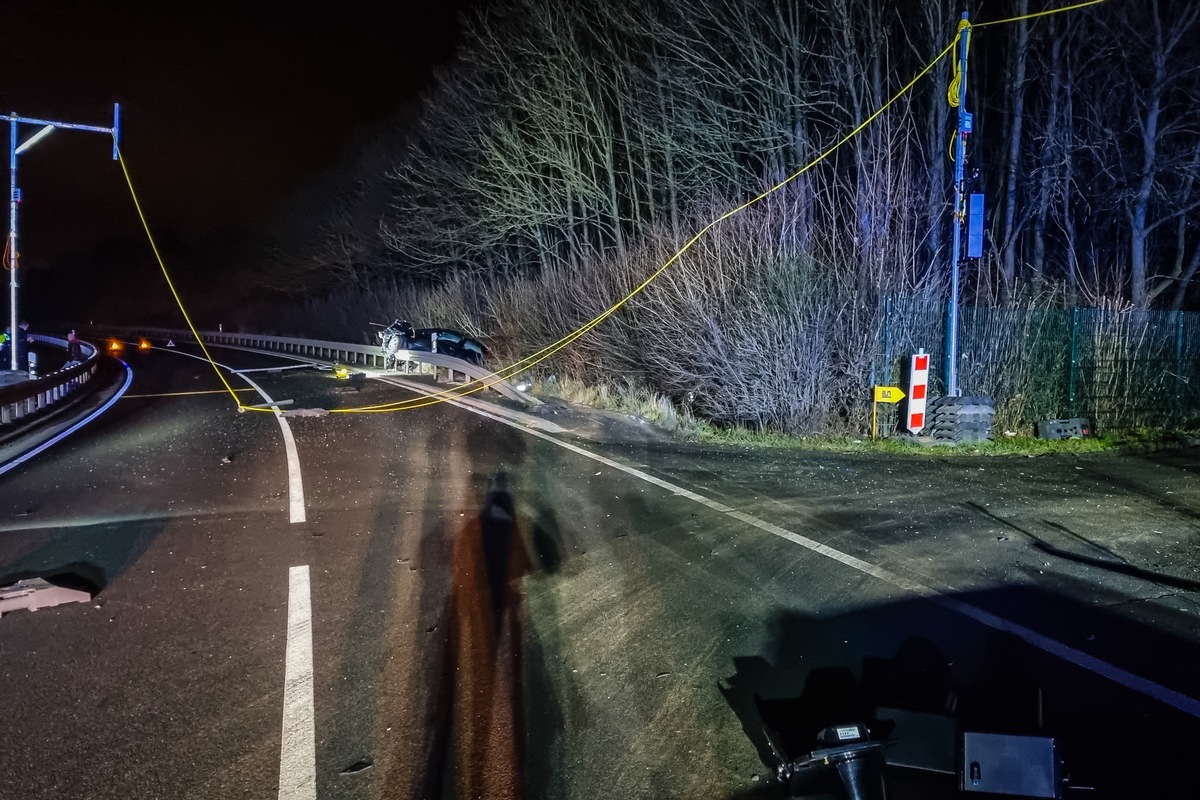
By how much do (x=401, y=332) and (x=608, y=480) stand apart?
1970cm

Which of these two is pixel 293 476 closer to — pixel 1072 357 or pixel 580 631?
pixel 580 631

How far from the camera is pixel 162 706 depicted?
4531 mm

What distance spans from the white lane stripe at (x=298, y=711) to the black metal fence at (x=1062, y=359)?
10.7m

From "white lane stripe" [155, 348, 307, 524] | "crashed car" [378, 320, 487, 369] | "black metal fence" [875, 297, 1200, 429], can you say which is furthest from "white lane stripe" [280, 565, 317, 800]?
"crashed car" [378, 320, 487, 369]

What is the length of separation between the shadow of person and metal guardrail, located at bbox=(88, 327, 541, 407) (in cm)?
1106

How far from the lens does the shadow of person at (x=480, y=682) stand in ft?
12.7

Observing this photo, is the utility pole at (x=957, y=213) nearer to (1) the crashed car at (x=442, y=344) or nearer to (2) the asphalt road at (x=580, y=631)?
(2) the asphalt road at (x=580, y=631)

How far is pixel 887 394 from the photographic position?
1333 centimetres

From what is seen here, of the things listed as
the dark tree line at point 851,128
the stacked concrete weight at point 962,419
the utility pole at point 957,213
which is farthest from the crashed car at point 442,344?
the stacked concrete weight at point 962,419

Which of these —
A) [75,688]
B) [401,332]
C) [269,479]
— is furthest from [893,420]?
[401,332]

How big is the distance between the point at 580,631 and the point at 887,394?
9090 mm

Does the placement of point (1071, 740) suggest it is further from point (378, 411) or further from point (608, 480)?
point (378, 411)

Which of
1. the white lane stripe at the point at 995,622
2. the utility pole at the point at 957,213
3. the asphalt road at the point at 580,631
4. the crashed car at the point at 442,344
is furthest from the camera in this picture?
the crashed car at the point at 442,344

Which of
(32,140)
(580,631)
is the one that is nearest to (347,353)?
(32,140)
